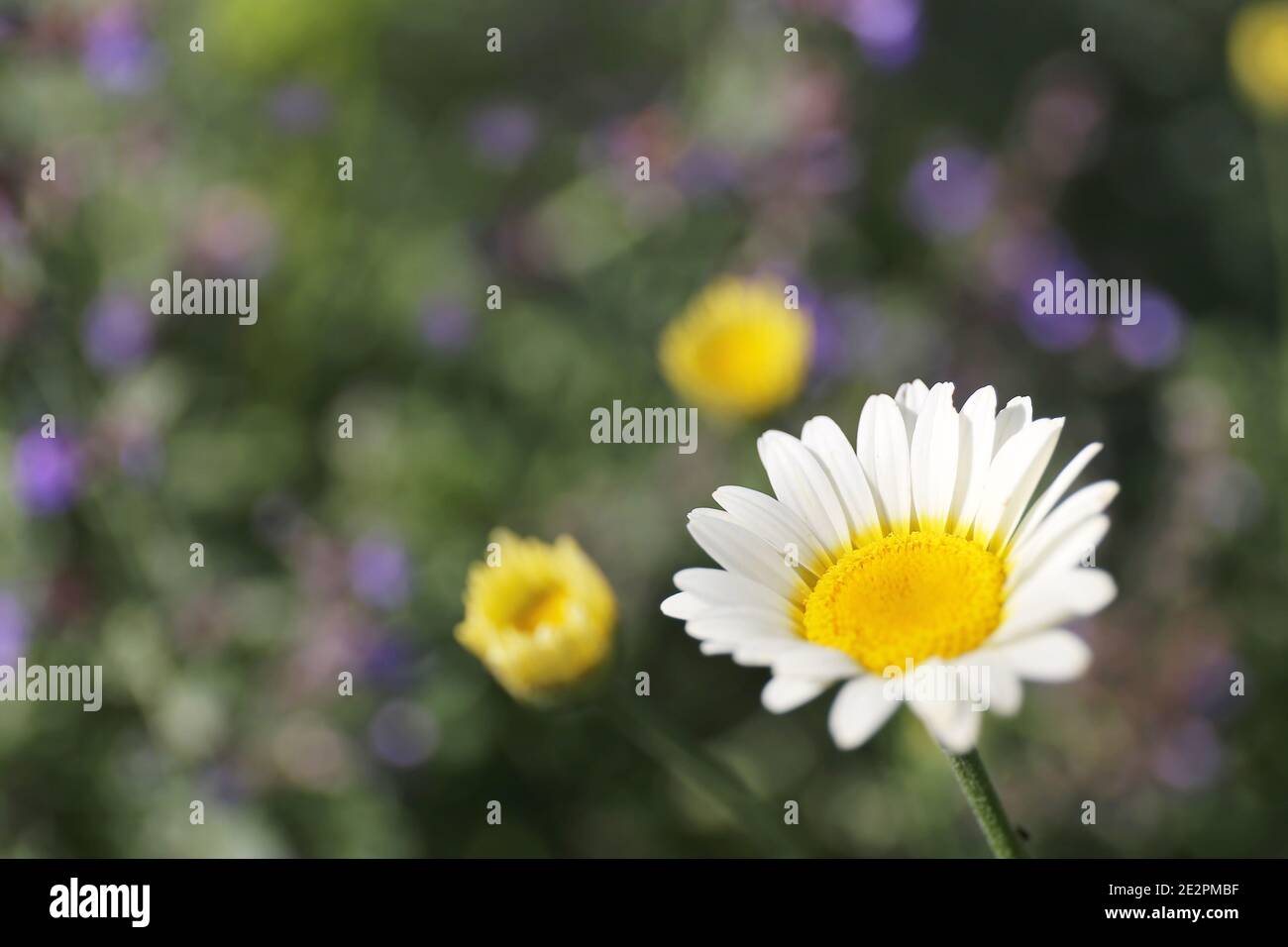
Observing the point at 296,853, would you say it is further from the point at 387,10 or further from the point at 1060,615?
the point at 387,10

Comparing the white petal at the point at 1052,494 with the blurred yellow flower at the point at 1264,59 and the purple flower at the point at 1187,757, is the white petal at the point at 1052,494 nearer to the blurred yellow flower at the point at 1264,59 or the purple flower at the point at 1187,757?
the purple flower at the point at 1187,757

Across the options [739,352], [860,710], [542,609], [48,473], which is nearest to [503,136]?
[739,352]

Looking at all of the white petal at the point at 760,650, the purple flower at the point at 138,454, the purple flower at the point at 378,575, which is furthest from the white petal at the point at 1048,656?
the purple flower at the point at 138,454

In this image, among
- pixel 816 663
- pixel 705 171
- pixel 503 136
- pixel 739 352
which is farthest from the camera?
pixel 503 136

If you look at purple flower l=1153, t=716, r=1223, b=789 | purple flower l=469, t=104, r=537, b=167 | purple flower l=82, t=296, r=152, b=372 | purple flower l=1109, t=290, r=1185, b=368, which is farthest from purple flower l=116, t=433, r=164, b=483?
purple flower l=1109, t=290, r=1185, b=368

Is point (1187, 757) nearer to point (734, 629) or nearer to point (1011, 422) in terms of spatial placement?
point (1011, 422)

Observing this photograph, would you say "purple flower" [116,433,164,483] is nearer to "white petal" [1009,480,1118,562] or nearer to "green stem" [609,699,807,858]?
"green stem" [609,699,807,858]

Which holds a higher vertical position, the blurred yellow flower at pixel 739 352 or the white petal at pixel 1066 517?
the blurred yellow flower at pixel 739 352
